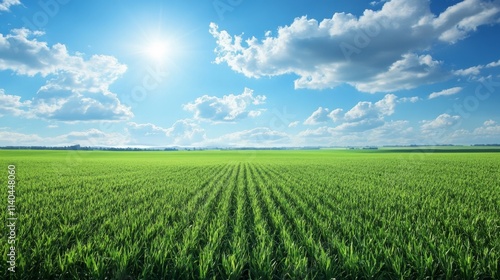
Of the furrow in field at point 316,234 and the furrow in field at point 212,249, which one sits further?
the furrow in field at point 316,234

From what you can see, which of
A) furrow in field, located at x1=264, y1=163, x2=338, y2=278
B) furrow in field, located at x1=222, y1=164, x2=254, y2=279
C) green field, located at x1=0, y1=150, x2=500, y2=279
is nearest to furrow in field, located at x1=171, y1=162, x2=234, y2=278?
green field, located at x1=0, y1=150, x2=500, y2=279

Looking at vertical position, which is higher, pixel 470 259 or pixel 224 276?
pixel 470 259

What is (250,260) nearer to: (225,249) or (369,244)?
(225,249)

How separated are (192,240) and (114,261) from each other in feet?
5.86

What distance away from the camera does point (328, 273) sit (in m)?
4.98

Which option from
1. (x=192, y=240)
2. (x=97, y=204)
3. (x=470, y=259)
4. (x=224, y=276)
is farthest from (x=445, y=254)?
(x=97, y=204)

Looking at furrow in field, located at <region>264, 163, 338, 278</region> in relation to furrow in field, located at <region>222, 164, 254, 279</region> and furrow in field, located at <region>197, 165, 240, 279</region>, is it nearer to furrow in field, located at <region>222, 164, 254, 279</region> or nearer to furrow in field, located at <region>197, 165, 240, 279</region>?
furrow in field, located at <region>222, 164, 254, 279</region>

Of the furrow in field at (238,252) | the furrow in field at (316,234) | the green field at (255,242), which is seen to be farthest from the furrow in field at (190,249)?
the furrow in field at (316,234)

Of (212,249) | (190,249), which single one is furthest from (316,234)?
(190,249)

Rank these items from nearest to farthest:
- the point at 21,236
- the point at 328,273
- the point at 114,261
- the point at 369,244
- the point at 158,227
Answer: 1. the point at 328,273
2. the point at 114,261
3. the point at 369,244
4. the point at 21,236
5. the point at 158,227

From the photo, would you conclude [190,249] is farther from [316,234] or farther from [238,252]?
[316,234]

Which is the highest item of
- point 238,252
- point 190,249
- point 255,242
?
point 238,252

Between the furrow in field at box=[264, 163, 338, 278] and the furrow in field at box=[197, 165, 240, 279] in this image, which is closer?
the furrow in field at box=[197, 165, 240, 279]

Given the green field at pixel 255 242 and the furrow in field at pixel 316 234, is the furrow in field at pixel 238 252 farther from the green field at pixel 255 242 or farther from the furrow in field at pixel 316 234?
the furrow in field at pixel 316 234
